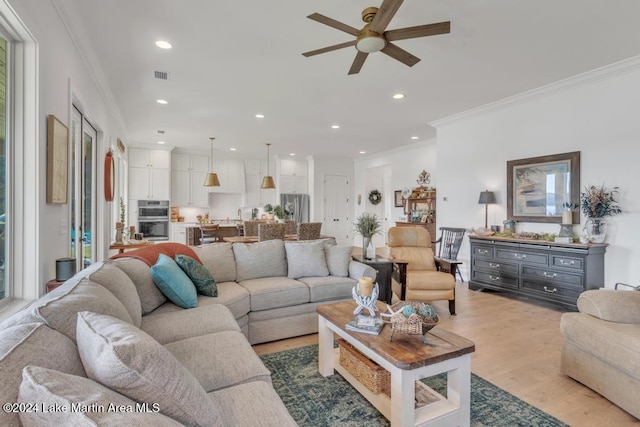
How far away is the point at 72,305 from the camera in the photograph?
4.19 feet

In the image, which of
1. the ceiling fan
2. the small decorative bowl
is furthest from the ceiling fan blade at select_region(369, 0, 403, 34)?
the small decorative bowl

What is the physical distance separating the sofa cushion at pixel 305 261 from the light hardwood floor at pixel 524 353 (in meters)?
0.66

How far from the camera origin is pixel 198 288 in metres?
2.79

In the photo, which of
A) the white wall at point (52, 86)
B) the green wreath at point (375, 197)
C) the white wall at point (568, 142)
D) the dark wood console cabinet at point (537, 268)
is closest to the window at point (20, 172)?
the white wall at point (52, 86)

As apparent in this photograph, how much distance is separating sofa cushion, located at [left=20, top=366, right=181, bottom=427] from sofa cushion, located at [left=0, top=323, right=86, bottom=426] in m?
0.05

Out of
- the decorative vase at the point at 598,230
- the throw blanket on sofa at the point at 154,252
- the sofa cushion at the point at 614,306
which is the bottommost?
the sofa cushion at the point at 614,306

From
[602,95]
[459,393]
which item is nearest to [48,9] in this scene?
[459,393]

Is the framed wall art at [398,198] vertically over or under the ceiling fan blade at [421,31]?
under

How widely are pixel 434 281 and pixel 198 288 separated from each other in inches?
103

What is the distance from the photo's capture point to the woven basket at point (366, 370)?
6.55ft

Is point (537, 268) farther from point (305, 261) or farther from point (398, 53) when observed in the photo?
point (398, 53)

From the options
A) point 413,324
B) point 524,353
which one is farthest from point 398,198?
point 413,324

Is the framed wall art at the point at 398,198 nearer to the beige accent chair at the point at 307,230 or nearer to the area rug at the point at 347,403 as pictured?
the beige accent chair at the point at 307,230

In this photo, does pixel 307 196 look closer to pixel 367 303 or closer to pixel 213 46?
pixel 213 46
